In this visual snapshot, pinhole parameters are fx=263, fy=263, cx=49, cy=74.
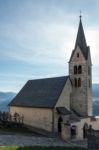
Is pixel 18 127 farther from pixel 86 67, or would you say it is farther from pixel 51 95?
pixel 86 67

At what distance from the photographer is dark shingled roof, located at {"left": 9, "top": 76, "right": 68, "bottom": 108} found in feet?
139

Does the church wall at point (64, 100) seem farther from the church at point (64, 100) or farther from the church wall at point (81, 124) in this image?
the church wall at point (81, 124)

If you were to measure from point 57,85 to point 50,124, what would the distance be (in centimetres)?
691

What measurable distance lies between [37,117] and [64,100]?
531 centimetres

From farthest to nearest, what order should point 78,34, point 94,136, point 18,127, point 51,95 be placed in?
point 78,34, point 51,95, point 18,127, point 94,136

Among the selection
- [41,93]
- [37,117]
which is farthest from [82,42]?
[37,117]

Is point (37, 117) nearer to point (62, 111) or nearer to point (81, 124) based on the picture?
point (62, 111)

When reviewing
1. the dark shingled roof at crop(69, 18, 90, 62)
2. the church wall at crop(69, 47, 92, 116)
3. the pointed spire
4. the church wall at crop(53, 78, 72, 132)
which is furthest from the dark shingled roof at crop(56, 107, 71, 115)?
the pointed spire

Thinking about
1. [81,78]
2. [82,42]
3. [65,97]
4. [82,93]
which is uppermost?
[82,42]

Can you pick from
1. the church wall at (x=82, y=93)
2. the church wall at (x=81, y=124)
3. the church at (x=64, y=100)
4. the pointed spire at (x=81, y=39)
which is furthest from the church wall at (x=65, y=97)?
the pointed spire at (x=81, y=39)

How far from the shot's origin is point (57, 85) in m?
44.2

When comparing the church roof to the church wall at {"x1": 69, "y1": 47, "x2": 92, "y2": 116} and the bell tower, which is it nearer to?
the bell tower

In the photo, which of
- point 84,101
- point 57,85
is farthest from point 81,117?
point 57,85

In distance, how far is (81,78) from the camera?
4622 cm
